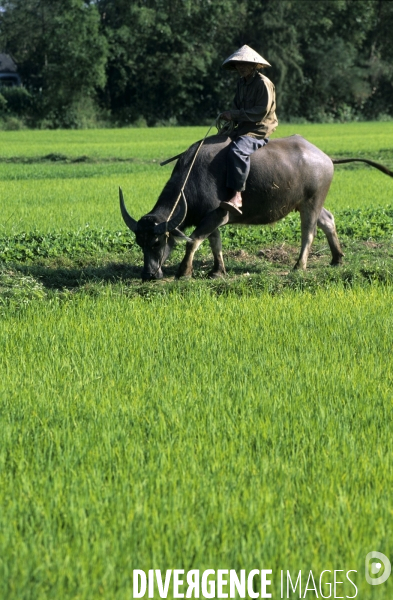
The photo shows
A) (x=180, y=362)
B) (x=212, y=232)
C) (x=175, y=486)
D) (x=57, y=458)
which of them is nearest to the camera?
(x=175, y=486)

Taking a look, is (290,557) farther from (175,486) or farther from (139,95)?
(139,95)

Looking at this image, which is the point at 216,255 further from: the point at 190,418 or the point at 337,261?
the point at 190,418

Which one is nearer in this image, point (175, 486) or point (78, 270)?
point (175, 486)

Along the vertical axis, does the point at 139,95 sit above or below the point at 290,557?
above

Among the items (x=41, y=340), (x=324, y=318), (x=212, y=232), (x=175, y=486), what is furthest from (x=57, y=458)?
(x=212, y=232)

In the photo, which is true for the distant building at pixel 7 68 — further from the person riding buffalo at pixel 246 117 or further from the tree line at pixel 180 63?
the person riding buffalo at pixel 246 117

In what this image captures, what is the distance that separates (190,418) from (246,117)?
3.88m

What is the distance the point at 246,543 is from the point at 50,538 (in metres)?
0.57

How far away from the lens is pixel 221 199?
23.0 feet

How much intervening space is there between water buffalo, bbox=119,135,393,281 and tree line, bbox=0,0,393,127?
30990 mm

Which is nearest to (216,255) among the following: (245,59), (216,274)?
(216,274)

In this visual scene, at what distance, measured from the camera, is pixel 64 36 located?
38.5 metres

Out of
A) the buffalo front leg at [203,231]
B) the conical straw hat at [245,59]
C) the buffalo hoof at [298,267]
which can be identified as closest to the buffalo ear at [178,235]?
the buffalo front leg at [203,231]

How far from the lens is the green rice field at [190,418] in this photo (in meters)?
2.54
